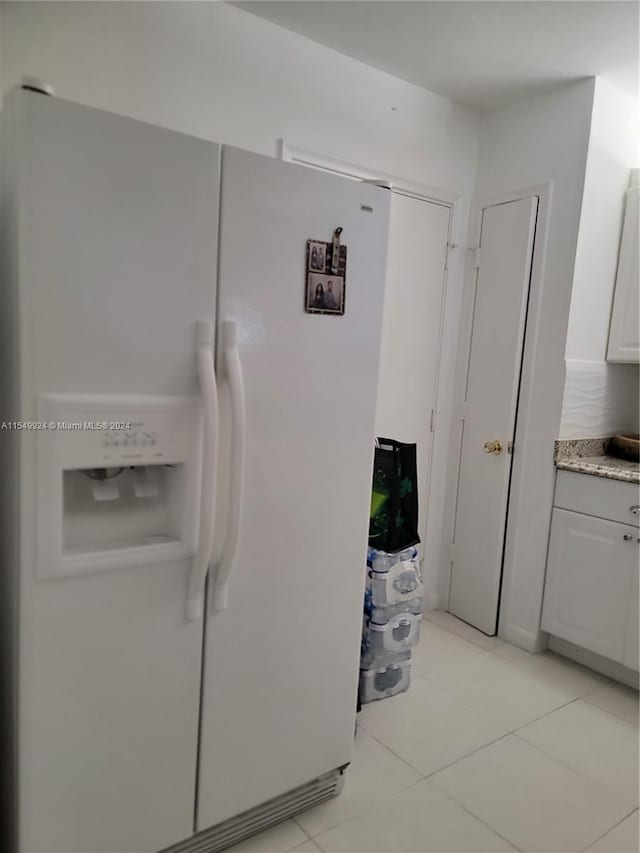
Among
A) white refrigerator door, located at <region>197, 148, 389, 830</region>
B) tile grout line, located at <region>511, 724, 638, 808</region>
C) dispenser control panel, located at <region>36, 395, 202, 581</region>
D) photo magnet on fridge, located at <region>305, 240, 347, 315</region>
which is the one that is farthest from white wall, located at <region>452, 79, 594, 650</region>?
dispenser control panel, located at <region>36, 395, 202, 581</region>

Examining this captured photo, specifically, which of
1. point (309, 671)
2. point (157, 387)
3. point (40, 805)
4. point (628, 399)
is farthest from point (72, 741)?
point (628, 399)

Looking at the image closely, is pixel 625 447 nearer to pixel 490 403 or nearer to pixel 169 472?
pixel 490 403

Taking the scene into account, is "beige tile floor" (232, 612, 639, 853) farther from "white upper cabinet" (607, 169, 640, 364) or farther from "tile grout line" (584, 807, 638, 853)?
"white upper cabinet" (607, 169, 640, 364)

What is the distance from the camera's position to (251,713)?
5.16 feet

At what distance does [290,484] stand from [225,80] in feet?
5.08

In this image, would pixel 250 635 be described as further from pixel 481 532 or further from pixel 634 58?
pixel 634 58

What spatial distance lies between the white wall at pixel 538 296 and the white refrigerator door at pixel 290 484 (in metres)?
1.39

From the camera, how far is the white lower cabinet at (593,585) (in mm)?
2441

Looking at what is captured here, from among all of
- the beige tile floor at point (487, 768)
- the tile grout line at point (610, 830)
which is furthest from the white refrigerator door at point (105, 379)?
the tile grout line at point (610, 830)

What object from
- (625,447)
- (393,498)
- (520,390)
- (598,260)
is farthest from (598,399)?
(393,498)

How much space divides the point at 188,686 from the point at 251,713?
229 mm

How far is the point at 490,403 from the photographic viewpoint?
9.66 ft

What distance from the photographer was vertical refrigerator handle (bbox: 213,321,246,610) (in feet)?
4.48

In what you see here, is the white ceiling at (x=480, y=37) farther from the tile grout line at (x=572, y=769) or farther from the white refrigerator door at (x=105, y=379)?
the tile grout line at (x=572, y=769)
